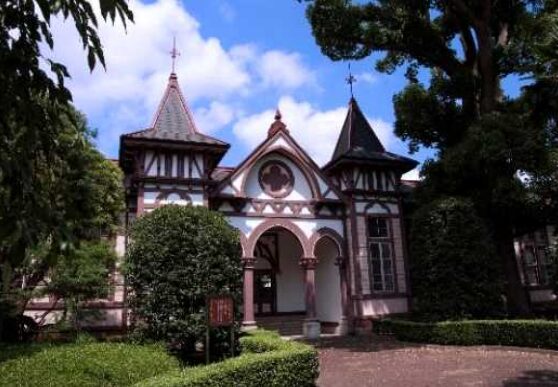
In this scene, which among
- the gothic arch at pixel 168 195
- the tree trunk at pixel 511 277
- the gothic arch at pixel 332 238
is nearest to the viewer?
the tree trunk at pixel 511 277

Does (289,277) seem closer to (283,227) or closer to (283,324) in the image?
(283,324)

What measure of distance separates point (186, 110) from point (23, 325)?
9741 millimetres

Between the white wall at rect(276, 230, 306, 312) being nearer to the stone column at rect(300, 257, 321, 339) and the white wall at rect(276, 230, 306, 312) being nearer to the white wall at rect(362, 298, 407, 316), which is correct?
the stone column at rect(300, 257, 321, 339)

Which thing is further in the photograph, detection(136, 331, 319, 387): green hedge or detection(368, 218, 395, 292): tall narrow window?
detection(368, 218, 395, 292): tall narrow window

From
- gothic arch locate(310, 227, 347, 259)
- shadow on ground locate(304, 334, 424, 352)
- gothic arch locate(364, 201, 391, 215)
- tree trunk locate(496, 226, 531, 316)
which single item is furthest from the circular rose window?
tree trunk locate(496, 226, 531, 316)

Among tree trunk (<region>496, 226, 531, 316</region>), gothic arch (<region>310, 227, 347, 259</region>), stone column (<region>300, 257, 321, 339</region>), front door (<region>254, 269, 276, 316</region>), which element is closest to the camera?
tree trunk (<region>496, 226, 531, 316</region>)

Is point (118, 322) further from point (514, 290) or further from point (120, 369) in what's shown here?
point (514, 290)

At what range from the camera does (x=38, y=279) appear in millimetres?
13797

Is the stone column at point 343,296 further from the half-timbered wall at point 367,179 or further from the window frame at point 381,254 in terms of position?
the half-timbered wall at point 367,179

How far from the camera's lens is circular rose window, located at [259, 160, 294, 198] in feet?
67.7

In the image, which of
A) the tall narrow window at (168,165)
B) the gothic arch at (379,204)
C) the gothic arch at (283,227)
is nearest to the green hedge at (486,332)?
the gothic arch at (283,227)

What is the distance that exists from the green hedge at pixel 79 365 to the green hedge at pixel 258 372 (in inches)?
53.6

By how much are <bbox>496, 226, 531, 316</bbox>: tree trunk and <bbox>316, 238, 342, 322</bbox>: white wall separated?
A: 6.46m

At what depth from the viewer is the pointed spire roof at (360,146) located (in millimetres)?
21422
